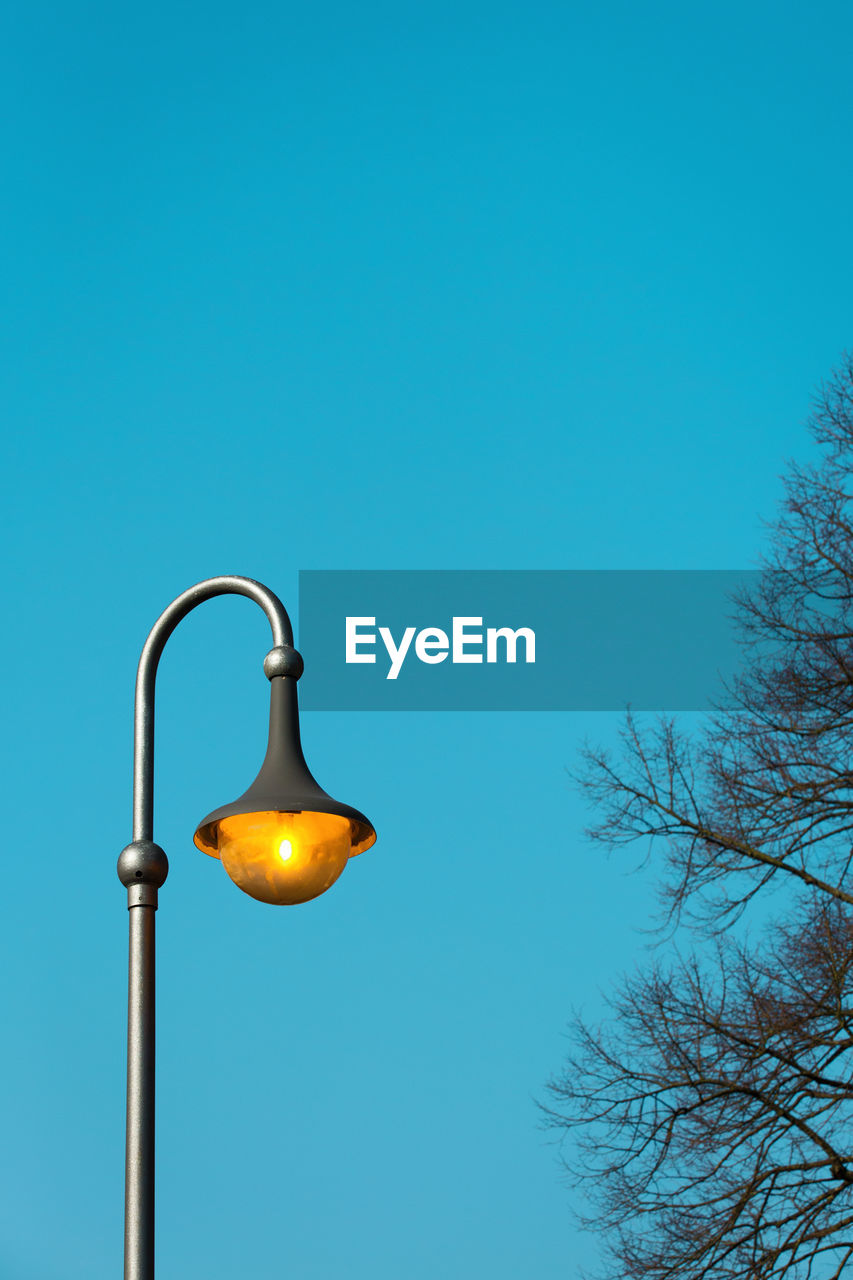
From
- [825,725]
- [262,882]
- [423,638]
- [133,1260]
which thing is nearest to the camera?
[133,1260]

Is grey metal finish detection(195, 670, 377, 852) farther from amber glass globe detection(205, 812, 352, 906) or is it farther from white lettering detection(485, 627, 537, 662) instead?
white lettering detection(485, 627, 537, 662)

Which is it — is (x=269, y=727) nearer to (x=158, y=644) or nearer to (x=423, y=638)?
(x=158, y=644)

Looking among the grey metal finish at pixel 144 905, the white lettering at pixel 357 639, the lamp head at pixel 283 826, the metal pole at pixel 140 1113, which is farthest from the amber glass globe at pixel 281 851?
the white lettering at pixel 357 639

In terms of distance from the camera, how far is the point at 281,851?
15.5 feet

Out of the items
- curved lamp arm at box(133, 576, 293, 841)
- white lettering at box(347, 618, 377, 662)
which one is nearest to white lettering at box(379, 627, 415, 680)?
white lettering at box(347, 618, 377, 662)

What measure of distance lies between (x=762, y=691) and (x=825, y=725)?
1.11m

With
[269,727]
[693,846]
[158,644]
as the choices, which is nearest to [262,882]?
[269,727]

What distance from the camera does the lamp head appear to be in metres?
4.65

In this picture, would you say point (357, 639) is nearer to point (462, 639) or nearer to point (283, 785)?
point (462, 639)

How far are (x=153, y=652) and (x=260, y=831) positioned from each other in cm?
70

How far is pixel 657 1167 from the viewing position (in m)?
13.3

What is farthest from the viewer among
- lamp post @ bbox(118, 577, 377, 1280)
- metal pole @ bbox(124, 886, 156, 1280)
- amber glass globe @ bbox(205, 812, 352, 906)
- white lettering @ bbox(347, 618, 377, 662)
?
white lettering @ bbox(347, 618, 377, 662)

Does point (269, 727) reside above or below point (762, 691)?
below

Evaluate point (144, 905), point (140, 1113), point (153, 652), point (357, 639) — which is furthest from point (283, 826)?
point (357, 639)
